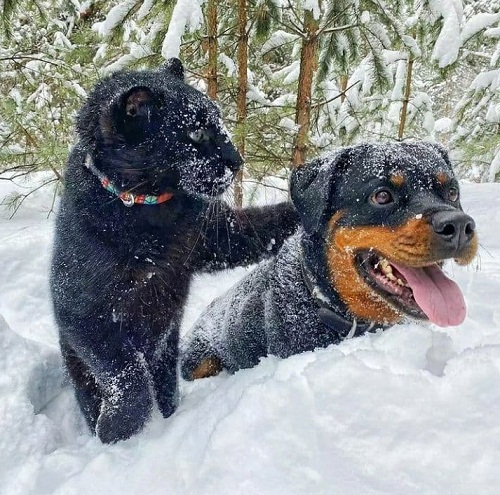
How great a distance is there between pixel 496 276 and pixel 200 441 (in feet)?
9.34

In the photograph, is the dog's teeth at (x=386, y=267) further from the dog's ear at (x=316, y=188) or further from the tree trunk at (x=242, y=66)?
the tree trunk at (x=242, y=66)

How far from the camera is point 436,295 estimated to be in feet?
7.82

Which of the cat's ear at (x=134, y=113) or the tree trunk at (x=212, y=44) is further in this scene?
the tree trunk at (x=212, y=44)

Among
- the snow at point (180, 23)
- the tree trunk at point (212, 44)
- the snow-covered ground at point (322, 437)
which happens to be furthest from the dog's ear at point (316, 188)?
the tree trunk at point (212, 44)

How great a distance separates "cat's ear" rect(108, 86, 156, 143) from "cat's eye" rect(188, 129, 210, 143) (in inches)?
7.8

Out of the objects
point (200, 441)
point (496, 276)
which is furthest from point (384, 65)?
point (200, 441)

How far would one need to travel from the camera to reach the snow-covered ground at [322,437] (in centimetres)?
143

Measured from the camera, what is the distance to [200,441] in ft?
6.03

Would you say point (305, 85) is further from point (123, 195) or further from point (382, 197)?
point (123, 195)

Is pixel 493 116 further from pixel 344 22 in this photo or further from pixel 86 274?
pixel 86 274

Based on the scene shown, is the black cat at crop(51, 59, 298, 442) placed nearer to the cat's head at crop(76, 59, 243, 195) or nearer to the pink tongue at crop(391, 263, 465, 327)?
the cat's head at crop(76, 59, 243, 195)

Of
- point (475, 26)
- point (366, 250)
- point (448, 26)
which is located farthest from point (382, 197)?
point (475, 26)

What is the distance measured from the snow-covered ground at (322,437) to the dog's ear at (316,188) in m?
0.72

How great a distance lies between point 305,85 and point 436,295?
12.7 ft
